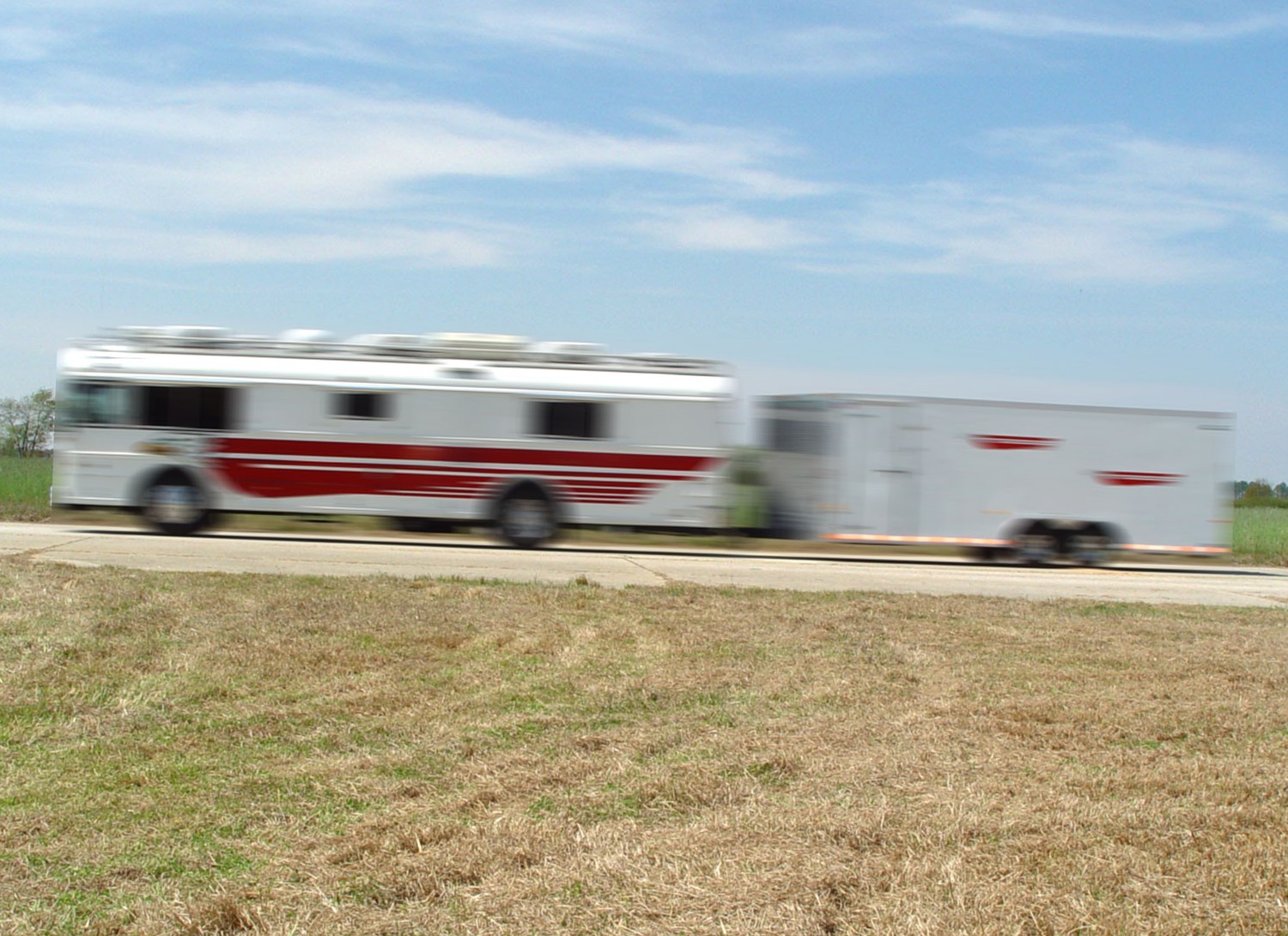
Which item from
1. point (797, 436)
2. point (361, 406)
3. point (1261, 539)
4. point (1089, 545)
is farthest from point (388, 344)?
point (1261, 539)

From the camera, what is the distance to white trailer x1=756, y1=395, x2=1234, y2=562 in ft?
65.7

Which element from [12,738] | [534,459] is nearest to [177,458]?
[534,459]

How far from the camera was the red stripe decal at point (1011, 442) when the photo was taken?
2014cm

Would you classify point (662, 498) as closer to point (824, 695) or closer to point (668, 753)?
point (824, 695)

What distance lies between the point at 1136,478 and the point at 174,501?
47.1ft

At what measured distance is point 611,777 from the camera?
5.86 m

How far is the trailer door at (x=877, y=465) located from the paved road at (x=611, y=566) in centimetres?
83

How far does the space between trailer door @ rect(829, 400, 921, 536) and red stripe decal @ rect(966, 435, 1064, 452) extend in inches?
38.5

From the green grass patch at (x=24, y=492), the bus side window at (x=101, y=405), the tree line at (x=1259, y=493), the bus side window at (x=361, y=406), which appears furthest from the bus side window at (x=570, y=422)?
the tree line at (x=1259, y=493)

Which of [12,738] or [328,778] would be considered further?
[12,738]

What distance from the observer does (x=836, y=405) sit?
65.7 feet

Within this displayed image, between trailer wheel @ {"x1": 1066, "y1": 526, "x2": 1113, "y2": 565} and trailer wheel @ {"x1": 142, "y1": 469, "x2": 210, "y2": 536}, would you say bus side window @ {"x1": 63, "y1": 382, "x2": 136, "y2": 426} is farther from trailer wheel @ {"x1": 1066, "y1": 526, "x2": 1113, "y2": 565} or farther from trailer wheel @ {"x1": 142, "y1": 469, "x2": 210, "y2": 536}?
trailer wheel @ {"x1": 1066, "y1": 526, "x2": 1113, "y2": 565}

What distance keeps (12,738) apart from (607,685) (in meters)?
3.30

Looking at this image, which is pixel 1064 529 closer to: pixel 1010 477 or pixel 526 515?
pixel 1010 477
